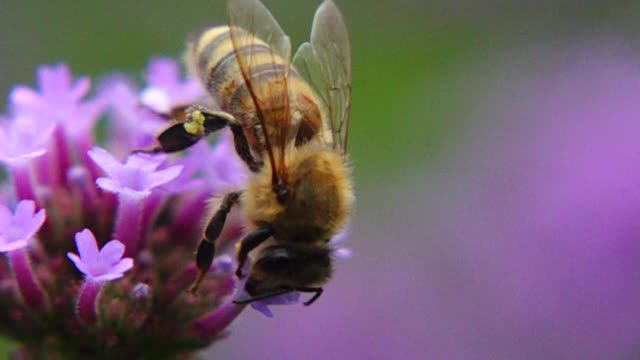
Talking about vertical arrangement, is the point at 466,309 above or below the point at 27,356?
below

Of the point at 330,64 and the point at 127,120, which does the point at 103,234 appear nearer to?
the point at 127,120

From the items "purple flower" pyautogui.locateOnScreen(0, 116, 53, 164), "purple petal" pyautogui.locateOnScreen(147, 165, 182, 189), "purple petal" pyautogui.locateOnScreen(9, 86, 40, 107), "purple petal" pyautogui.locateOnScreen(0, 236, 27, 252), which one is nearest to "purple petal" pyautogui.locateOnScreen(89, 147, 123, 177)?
"purple petal" pyautogui.locateOnScreen(147, 165, 182, 189)

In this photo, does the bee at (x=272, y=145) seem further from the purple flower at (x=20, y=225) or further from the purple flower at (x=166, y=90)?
the purple flower at (x=20, y=225)

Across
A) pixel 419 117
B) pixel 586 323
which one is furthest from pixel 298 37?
pixel 586 323

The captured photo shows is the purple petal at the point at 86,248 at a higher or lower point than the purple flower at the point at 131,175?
lower

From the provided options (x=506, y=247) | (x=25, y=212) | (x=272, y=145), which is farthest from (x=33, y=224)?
(x=506, y=247)

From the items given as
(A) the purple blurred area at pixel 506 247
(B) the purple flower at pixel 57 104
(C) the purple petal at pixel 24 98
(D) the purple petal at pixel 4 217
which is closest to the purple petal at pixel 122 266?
(D) the purple petal at pixel 4 217

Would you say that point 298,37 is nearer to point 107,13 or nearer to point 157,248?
point 107,13
